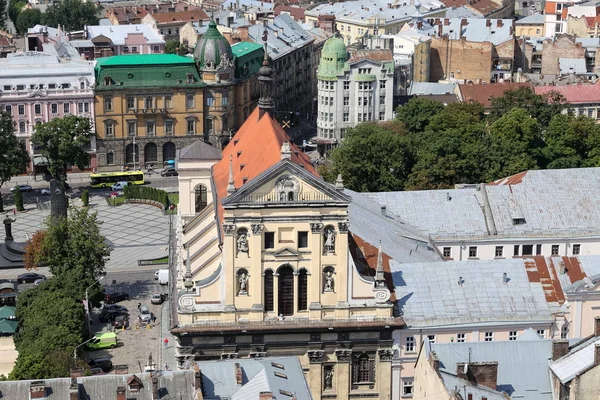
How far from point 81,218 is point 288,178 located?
112 ft

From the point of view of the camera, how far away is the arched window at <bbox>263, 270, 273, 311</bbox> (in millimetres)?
102062

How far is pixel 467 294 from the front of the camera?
105 m

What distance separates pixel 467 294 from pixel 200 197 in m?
35.1

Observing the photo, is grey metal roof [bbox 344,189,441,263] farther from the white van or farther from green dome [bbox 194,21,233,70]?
green dome [bbox 194,21,233,70]

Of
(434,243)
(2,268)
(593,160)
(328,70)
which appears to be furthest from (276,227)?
(328,70)

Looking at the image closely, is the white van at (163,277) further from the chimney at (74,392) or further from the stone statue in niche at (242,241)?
the chimney at (74,392)

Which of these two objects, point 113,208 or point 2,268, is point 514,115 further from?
point 2,268

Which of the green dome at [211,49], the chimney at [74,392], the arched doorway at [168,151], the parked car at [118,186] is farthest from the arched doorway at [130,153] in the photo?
the chimney at [74,392]

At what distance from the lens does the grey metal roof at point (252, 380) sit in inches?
3381

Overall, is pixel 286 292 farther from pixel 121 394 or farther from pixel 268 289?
pixel 121 394

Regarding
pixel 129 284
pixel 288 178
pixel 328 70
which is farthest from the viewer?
pixel 328 70

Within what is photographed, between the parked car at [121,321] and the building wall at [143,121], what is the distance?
60.9 m

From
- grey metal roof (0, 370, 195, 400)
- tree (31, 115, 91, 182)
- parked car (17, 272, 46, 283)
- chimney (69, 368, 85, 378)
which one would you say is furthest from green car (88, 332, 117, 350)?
tree (31, 115, 91, 182)

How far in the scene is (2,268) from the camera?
474 ft
